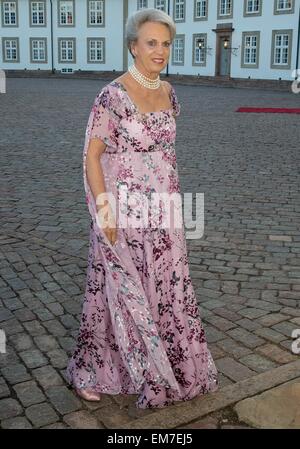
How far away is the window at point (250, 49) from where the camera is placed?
37656 millimetres

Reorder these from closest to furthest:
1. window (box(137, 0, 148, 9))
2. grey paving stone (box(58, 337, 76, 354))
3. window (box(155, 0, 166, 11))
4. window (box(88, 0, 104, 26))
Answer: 1. grey paving stone (box(58, 337, 76, 354))
2. window (box(155, 0, 166, 11))
3. window (box(137, 0, 148, 9))
4. window (box(88, 0, 104, 26))

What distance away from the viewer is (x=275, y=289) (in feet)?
16.0

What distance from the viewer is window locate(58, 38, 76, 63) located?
52.1m

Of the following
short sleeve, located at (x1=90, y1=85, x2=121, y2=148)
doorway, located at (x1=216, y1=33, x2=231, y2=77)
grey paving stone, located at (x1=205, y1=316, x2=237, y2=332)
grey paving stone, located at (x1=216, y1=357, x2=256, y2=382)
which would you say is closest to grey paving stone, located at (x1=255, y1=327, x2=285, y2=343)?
grey paving stone, located at (x1=205, y1=316, x2=237, y2=332)

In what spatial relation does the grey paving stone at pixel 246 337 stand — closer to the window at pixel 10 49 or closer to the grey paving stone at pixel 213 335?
the grey paving stone at pixel 213 335

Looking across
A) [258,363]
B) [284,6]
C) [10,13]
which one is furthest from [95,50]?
A: [258,363]

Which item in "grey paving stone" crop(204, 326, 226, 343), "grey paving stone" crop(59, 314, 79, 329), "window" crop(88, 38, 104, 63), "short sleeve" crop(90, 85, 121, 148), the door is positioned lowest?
"grey paving stone" crop(204, 326, 226, 343)

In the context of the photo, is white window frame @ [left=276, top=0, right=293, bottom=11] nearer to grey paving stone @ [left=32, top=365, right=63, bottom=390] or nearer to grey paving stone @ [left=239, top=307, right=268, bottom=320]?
grey paving stone @ [left=239, top=307, right=268, bottom=320]

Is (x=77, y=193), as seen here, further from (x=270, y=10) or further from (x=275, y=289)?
(x=270, y=10)

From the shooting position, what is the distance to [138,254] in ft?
10.1

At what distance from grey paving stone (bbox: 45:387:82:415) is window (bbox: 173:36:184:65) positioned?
43.2m

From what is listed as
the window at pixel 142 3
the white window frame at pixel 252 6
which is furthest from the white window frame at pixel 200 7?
the window at pixel 142 3

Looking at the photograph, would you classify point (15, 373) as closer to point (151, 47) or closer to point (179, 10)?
point (151, 47)
